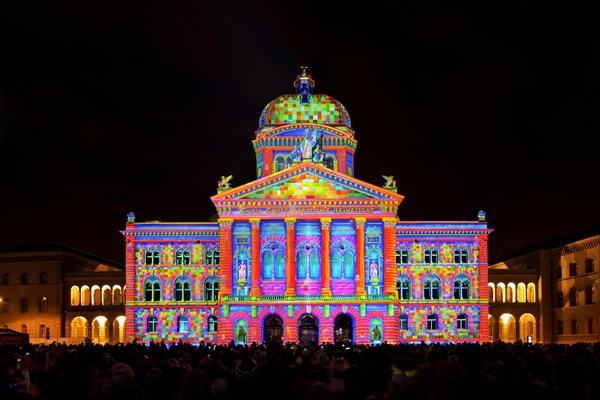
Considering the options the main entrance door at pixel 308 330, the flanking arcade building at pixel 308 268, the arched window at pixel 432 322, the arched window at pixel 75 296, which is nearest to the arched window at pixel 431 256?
the flanking arcade building at pixel 308 268

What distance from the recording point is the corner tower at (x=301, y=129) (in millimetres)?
93875

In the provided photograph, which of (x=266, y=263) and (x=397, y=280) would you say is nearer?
(x=266, y=263)

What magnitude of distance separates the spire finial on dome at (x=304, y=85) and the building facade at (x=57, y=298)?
2837 cm

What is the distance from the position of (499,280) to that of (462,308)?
13061mm

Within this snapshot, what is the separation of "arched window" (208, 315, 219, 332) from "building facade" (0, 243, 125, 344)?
16637 mm

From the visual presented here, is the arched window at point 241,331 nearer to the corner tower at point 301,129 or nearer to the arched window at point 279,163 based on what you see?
the corner tower at point 301,129

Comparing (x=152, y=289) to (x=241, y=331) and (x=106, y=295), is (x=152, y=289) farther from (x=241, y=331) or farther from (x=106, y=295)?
(x=106, y=295)

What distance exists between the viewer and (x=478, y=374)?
14.4 metres

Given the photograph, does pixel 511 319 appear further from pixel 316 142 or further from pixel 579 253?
Answer: pixel 316 142

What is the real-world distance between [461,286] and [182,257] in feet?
91.0

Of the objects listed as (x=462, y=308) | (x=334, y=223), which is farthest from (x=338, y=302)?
(x=462, y=308)

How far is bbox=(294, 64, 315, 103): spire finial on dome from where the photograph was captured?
97.4 m

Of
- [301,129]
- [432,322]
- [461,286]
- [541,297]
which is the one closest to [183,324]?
[301,129]

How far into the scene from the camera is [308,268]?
273 ft
